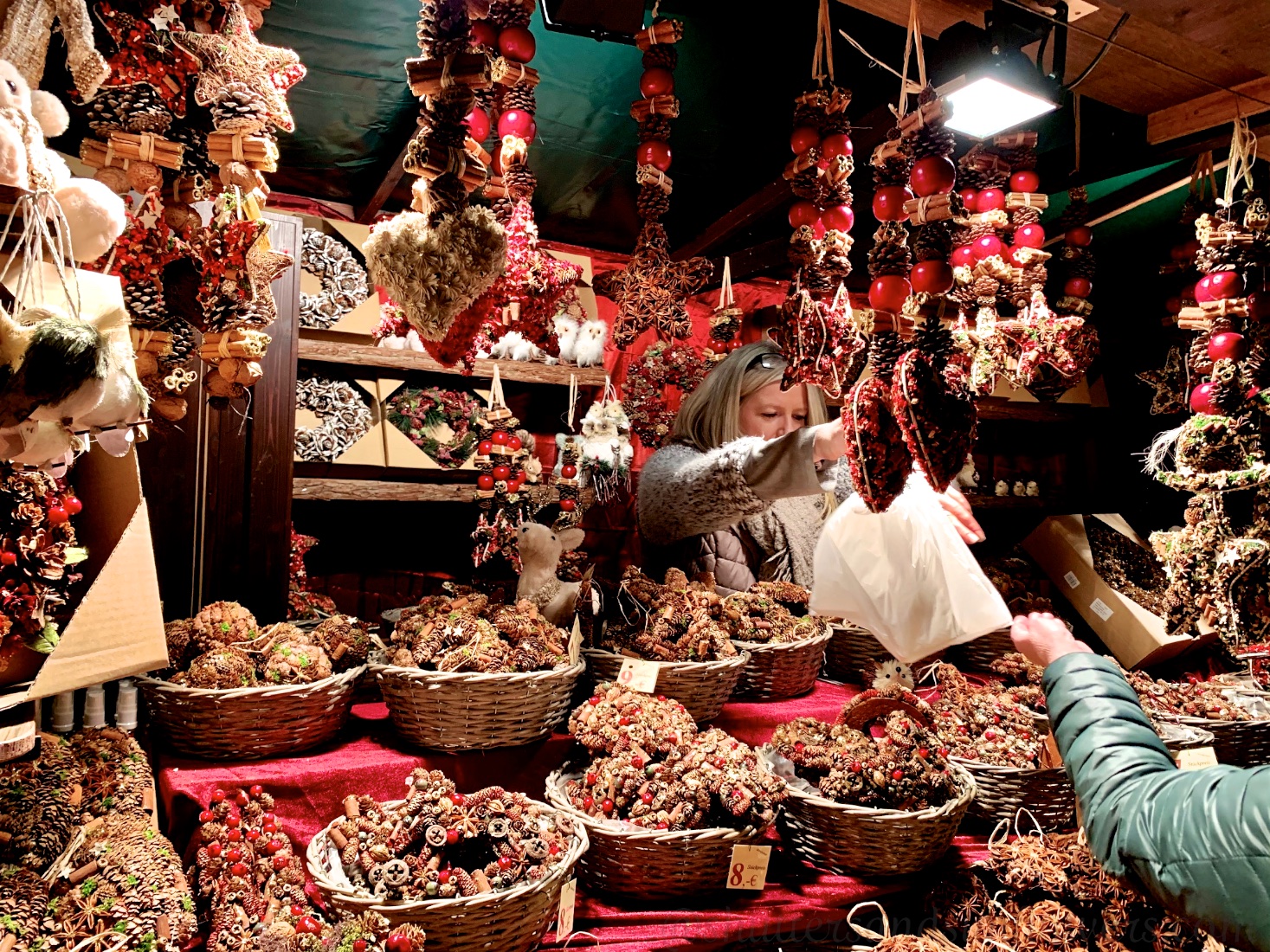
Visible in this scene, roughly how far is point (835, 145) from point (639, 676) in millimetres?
1290

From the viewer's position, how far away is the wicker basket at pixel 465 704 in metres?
1.52

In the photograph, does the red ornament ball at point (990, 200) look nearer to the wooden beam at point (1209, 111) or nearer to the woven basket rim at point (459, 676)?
the wooden beam at point (1209, 111)

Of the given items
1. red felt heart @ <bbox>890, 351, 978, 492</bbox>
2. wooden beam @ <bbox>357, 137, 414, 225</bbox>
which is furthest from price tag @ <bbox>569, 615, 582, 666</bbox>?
wooden beam @ <bbox>357, 137, 414, 225</bbox>

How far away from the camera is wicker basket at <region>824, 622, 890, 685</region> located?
250cm

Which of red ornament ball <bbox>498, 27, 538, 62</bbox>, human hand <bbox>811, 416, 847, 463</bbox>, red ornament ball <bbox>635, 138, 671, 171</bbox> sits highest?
red ornament ball <bbox>498, 27, 538, 62</bbox>

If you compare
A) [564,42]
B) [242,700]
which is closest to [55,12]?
[242,700]

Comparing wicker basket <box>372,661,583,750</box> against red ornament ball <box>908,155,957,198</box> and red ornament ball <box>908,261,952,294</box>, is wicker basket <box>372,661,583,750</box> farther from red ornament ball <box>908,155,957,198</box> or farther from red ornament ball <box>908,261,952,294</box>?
red ornament ball <box>908,155,957,198</box>

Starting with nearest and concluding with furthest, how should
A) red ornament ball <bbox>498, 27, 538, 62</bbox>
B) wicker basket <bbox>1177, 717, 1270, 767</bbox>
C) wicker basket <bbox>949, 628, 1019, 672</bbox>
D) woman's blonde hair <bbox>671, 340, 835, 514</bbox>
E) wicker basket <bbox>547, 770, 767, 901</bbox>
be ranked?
wicker basket <bbox>547, 770, 767, 901</bbox> < red ornament ball <bbox>498, 27, 538, 62</bbox> < wicker basket <bbox>1177, 717, 1270, 767</bbox> < woman's blonde hair <bbox>671, 340, 835, 514</bbox> < wicker basket <bbox>949, 628, 1019, 672</bbox>

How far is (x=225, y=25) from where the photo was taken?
1.31 m

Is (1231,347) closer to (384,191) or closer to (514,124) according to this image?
(514,124)

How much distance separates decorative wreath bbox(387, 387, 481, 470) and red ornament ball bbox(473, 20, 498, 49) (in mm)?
1265

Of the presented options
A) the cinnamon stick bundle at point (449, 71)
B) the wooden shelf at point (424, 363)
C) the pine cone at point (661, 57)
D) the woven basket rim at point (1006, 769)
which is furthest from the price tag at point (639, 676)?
the pine cone at point (661, 57)

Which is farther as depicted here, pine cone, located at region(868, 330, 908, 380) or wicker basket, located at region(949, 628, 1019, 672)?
wicker basket, located at region(949, 628, 1019, 672)

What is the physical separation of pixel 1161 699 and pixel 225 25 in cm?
281
